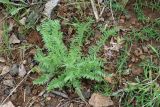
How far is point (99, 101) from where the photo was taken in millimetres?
3102

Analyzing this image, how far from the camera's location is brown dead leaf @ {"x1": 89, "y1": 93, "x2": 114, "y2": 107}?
3094mm

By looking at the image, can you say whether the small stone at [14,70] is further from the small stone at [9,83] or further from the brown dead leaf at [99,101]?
the brown dead leaf at [99,101]

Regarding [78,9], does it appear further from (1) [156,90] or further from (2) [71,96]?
(1) [156,90]

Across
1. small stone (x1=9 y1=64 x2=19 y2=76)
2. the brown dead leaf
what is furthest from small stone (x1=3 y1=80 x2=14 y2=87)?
the brown dead leaf

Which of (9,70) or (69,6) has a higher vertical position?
(69,6)

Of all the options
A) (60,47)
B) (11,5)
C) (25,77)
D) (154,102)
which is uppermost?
(11,5)

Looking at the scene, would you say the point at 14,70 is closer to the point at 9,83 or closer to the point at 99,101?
the point at 9,83

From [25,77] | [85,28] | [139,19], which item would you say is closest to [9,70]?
[25,77]

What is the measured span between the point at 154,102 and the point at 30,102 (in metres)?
1.03

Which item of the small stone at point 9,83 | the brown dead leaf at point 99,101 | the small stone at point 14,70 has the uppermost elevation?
the small stone at point 14,70

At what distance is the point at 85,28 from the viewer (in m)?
3.30

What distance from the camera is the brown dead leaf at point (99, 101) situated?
3094 mm

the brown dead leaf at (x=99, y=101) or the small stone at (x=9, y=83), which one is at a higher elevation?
the small stone at (x=9, y=83)

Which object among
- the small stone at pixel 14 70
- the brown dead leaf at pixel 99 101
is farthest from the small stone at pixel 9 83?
the brown dead leaf at pixel 99 101
